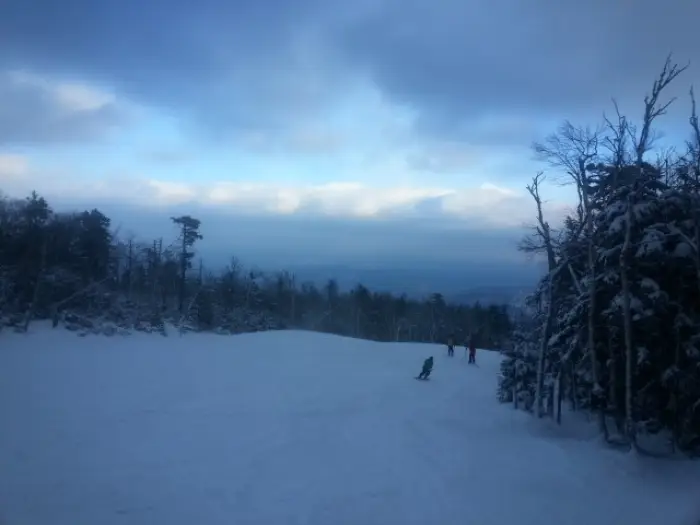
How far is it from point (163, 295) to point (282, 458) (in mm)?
29188

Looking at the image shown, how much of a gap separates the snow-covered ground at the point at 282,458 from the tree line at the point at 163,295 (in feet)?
11.3

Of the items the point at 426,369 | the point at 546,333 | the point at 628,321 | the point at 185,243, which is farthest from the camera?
the point at 185,243

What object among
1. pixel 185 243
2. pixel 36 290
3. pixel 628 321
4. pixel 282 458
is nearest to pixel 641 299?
pixel 628 321

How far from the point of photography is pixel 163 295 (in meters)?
35.6

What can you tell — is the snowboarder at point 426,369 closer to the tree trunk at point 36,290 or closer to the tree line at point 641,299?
the tree line at point 641,299

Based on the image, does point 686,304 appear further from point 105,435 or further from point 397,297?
point 397,297

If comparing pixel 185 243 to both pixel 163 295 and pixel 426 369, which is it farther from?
pixel 426 369

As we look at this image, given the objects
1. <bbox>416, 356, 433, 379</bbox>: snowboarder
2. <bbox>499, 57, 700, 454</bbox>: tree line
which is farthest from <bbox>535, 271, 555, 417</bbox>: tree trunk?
<bbox>416, 356, 433, 379</bbox>: snowboarder

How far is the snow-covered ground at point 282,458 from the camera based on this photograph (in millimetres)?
6555

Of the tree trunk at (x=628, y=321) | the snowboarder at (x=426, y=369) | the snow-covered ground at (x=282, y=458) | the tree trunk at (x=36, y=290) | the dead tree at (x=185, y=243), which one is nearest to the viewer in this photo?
the snow-covered ground at (x=282, y=458)

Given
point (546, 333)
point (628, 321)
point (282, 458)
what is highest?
point (628, 321)

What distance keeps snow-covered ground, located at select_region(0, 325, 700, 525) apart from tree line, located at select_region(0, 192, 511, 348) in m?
3.44

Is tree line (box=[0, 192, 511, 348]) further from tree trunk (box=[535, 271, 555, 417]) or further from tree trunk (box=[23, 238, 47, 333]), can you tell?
tree trunk (box=[535, 271, 555, 417])

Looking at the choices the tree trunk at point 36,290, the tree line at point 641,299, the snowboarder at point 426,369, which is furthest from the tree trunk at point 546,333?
the tree trunk at point 36,290
